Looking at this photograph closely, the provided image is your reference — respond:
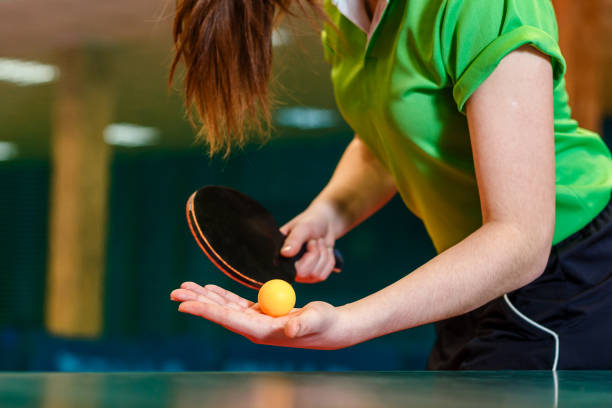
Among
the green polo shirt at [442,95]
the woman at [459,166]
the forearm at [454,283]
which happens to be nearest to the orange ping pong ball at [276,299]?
the woman at [459,166]

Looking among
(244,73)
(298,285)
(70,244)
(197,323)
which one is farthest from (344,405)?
(197,323)

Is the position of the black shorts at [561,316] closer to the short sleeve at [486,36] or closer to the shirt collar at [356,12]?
the short sleeve at [486,36]

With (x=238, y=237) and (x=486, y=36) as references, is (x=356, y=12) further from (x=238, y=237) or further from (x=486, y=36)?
(x=238, y=237)

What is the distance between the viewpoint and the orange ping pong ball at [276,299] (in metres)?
0.83

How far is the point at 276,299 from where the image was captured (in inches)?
33.5

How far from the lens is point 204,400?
1.58ft

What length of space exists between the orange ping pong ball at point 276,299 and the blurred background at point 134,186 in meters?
1.79

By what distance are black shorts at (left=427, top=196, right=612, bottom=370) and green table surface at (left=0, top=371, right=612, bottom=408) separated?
0.89ft

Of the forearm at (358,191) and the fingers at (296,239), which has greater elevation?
the forearm at (358,191)

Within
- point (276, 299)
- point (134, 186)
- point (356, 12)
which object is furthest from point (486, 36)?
point (134, 186)

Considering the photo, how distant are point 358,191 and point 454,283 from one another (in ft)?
1.83

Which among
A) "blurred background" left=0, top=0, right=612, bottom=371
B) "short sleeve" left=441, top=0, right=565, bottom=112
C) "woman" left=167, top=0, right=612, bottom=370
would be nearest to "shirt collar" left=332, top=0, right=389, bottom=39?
"woman" left=167, top=0, right=612, bottom=370

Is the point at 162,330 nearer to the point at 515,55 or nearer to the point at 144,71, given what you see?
the point at 144,71

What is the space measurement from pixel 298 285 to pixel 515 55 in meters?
5.76
